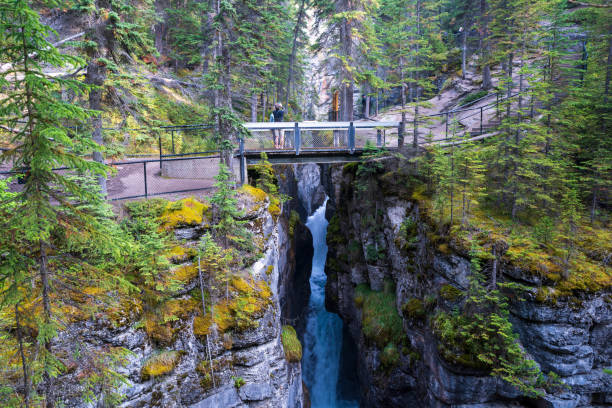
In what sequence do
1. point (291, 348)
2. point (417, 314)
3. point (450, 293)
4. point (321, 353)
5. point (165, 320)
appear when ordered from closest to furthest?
point (165, 320)
point (450, 293)
point (291, 348)
point (417, 314)
point (321, 353)

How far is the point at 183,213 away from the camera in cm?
932

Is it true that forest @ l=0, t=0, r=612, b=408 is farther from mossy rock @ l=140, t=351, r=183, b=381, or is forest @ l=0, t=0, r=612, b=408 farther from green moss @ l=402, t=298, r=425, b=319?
green moss @ l=402, t=298, r=425, b=319

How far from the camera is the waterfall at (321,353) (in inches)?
648

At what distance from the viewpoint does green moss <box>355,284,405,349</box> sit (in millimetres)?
13844

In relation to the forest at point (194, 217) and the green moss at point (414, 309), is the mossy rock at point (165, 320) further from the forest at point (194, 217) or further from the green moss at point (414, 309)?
the green moss at point (414, 309)

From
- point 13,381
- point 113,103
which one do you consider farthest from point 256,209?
point 13,381

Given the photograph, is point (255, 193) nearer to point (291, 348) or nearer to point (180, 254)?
point (180, 254)

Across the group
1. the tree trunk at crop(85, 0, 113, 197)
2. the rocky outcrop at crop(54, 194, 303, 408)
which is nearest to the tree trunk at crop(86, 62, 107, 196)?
the tree trunk at crop(85, 0, 113, 197)

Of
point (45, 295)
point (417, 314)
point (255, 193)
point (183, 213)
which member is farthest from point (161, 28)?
point (417, 314)

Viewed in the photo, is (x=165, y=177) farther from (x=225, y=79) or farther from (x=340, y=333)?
(x=340, y=333)

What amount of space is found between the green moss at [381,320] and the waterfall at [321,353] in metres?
4.45

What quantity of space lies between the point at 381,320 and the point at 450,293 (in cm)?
491

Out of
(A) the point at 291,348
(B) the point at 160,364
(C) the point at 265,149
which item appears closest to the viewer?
(B) the point at 160,364

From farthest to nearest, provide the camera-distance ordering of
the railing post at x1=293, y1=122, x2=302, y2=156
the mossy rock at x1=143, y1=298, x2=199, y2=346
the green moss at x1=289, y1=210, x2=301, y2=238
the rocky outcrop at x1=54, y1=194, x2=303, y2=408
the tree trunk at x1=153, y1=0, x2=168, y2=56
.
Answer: the tree trunk at x1=153, y1=0, x2=168, y2=56 → the green moss at x1=289, y1=210, x2=301, y2=238 → the railing post at x1=293, y1=122, x2=302, y2=156 → the mossy rock at x1=143, y1=298, x2=199, y2=346 → the rocky outcrop at x1=54, y1=194, x2=303, y2=408
